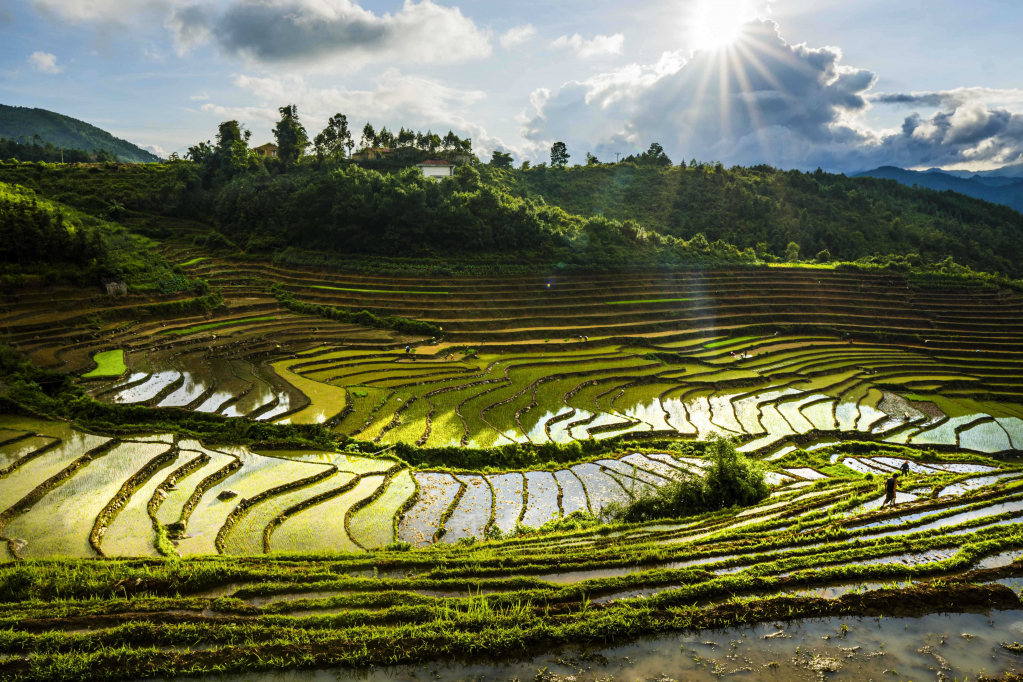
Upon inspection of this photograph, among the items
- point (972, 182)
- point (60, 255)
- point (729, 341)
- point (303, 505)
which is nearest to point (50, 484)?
point (303, 505)

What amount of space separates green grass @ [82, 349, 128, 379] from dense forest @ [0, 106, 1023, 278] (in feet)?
57.2

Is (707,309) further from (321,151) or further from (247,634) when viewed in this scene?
(321,151)

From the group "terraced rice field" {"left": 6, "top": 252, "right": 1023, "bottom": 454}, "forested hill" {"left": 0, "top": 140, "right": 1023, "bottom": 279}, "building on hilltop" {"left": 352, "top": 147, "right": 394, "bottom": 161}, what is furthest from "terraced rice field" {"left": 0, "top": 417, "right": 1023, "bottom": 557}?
"building on hilltop" {"left": 352, "top": 147, "right": 394, "bottom": 161}

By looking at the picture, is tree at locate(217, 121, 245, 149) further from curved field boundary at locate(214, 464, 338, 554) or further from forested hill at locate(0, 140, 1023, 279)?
curved field boundary at locate(214, 464, 338, 554)

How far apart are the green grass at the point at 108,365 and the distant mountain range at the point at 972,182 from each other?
126 metres

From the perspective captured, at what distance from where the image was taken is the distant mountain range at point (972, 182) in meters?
112

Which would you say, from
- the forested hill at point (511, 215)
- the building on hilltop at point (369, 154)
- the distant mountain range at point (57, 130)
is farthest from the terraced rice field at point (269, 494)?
the distant mountain range at point (57, 130)

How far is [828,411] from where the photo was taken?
20.7 meters

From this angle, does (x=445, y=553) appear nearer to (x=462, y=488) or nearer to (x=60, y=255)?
(x=462, y=488)

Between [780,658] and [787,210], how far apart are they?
198ft

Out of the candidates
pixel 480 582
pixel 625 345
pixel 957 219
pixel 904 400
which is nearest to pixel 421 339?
pixel 625 345

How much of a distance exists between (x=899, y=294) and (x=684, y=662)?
40474mm

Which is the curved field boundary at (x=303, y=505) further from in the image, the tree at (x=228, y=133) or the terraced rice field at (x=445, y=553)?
the tree at (x=228, y=133)

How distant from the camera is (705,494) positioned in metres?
12.0
